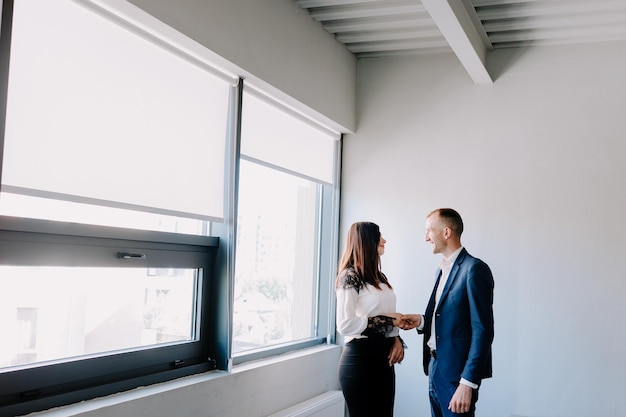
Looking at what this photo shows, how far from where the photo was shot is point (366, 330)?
12.2 feet

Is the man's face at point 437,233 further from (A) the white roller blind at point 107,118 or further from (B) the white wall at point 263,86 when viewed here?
(B) the white wall at point 263,86

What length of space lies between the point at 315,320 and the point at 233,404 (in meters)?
1.63

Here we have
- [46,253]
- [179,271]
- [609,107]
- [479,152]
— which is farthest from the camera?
[479,152]

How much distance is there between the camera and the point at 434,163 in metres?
5.20

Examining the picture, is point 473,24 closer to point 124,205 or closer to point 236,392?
point 124,205

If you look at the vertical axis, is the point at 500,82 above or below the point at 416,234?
above

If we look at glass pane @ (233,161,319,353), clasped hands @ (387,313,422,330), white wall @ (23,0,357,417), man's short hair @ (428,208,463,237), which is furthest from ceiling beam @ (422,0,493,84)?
clasped hands @ (387,313,422,330)

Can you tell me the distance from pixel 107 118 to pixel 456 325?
195 centimetres

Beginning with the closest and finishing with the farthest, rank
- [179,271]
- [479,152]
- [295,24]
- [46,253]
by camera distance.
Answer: [46,253] < [179,271] < [295,24] < [479,152]

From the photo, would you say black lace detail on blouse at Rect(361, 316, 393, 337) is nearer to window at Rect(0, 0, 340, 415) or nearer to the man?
the man

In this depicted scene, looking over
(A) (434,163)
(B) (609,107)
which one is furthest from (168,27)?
(B) (609,107)

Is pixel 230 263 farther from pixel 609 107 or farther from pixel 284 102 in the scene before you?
pixel 609 107

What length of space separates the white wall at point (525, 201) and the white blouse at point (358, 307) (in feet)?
4.63

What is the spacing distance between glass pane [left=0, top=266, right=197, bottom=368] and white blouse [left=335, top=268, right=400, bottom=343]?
829 millimetres
